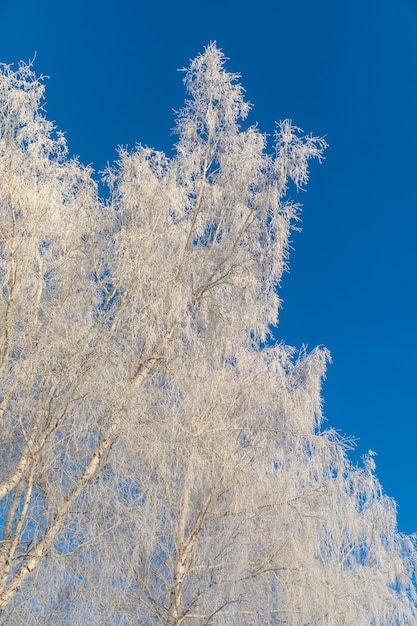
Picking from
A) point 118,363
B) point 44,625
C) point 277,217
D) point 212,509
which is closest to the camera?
point 44,625

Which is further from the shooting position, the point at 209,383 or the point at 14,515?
the point at 209,383

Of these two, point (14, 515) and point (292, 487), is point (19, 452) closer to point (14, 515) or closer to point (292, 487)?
point (14, 515)

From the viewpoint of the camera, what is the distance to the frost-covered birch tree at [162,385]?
559 cm

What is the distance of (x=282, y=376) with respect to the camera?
8234mm

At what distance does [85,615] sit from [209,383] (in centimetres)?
283

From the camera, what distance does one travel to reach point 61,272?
6879 mm

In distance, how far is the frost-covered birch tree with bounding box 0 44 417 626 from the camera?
5590 millimetres

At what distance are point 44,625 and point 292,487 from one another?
3.35m

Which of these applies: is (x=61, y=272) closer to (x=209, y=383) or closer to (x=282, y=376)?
(x=209, y=383)

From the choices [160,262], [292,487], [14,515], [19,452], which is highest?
[160,262]

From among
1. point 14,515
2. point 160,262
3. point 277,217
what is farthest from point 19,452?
point 277,217

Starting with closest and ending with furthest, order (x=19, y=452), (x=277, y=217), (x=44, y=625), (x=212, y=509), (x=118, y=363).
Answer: (x=44, y=625)
(x=118, y=363)
(x=19, y=452)
(x=212, y=509)
(x=277, y=217)

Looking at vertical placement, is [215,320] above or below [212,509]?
above

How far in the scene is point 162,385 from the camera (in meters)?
7.29
